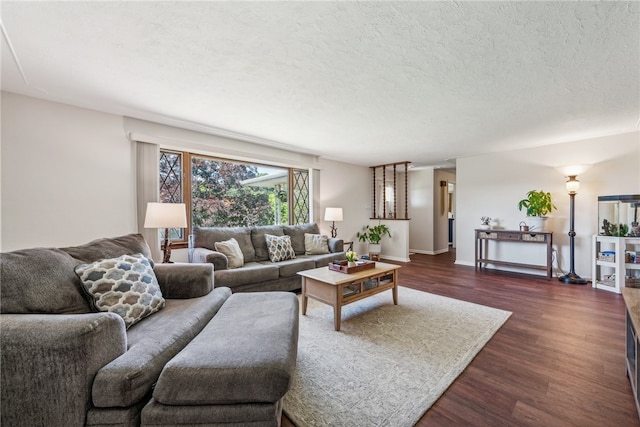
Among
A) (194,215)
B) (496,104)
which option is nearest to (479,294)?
(496,104)

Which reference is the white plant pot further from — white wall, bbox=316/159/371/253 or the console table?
white wall, bbox=316/159/371/253

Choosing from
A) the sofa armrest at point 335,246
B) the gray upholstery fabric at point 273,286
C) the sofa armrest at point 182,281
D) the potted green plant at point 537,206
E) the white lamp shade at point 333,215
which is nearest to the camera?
the sofa armrest at point 182,281

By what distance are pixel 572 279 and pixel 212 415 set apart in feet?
17.3

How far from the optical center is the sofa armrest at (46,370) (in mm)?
1008

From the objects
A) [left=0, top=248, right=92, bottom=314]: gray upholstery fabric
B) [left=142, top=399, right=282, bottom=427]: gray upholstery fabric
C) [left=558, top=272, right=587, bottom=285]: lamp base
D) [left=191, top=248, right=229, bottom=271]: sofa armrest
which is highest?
[left=0, top=248, right=92, bottom=314]: gray upholstery fabric

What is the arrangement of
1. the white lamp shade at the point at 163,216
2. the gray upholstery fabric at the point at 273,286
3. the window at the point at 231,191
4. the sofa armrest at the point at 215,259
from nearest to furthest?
1. the white lamp shade at the point at 163,216
2. the sofa armrest at the point at 215,259
3. the gray upholstery fabric at the point at 273,286
4. the window at the point at 231,191

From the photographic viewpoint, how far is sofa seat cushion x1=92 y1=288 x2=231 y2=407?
3.48 ft

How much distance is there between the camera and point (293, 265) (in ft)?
11.4

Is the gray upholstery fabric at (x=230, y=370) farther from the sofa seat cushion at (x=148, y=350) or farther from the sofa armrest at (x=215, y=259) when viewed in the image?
the sofa armrest at (x=215, y=259)

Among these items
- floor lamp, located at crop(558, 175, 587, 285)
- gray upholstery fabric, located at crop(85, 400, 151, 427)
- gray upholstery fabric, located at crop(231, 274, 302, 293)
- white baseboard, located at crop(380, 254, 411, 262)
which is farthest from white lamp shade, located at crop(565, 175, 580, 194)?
gray upholstery fabric, located at crop(85, 400, 151, 427)

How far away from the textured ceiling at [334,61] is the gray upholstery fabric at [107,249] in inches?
53.7

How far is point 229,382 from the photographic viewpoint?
42.3 inches

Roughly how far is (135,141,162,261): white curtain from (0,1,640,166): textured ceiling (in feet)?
1.35

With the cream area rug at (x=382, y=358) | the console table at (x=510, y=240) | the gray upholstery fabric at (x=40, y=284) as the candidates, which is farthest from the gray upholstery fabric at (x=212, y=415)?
the console table at (x=510, y=240)
